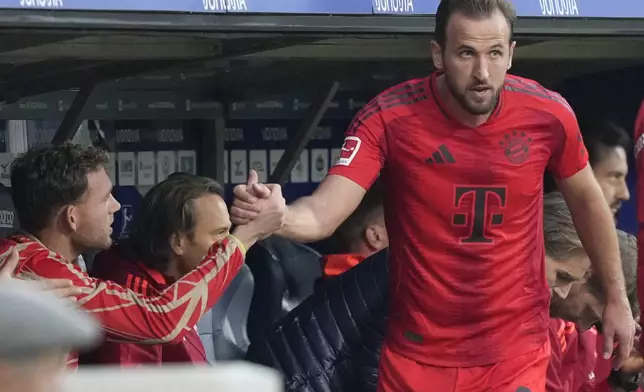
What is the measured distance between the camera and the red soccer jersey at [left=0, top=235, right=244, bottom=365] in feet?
9.08

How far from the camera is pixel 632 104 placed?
17.1 ft

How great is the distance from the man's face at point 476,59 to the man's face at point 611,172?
1.65 meters

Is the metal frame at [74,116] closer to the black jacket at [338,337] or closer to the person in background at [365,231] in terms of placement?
the person in background at [365,231]

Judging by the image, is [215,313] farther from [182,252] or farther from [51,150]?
[51,150]

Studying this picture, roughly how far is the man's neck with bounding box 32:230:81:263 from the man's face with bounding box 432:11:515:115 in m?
0.97

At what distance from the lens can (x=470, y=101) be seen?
2.89m

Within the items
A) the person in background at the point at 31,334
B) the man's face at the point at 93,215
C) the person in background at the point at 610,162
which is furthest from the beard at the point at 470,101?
the person in background at the point at 31,334

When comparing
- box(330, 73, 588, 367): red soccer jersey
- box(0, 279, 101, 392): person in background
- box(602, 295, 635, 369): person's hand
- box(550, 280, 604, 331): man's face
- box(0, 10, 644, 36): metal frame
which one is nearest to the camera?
box(0, 279, 101, 392): person in background

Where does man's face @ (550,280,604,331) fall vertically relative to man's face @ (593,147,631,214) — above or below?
below

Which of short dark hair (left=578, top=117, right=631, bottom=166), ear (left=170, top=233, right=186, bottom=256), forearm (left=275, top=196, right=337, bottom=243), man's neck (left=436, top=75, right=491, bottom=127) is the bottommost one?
ear (left=170, top=233, right=186, bottom=256)

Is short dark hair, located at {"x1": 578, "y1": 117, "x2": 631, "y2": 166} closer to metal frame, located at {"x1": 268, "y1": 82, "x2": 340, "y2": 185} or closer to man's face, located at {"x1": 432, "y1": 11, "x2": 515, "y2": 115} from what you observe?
metal frame, located at {"x1": 268, "y1": 82, "x2": 340, "y2": 185}

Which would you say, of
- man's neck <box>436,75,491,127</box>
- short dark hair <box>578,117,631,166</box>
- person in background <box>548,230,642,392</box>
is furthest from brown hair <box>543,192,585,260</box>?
short dark hair <box>578,117,631,166</box>

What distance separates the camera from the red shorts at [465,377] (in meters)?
3.06

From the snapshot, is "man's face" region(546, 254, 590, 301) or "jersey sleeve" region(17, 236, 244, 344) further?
"man's face" region(546, 254, 590, 301)
